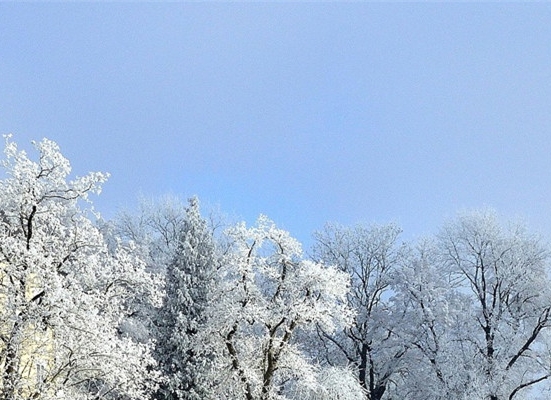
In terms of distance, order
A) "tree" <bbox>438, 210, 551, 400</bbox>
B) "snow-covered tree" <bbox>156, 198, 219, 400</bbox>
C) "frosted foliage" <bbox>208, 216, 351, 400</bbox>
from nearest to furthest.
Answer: "frosted foliage" <bbox>208, 216, 351, 400</bbox> → "snow-covered tree" <bbox>156, 198, 219, 400</bbox> → "tree" <bbox>438, 210, 551, 400</bbox>

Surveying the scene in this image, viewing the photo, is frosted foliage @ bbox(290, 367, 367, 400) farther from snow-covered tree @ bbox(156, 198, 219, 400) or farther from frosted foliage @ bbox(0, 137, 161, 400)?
frosted foliage @ bbox(0, 137, 161, 400)

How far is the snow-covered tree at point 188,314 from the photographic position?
2303 centimetres

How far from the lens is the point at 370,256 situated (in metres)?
31.7

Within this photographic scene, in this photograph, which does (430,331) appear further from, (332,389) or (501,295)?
(332,389)

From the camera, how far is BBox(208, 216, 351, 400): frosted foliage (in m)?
19.3

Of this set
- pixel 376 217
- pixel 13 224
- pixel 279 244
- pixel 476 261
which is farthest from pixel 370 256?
pixel 13 224

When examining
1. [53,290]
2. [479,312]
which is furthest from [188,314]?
[479,312]

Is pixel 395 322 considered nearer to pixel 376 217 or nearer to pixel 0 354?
pixel 376 217

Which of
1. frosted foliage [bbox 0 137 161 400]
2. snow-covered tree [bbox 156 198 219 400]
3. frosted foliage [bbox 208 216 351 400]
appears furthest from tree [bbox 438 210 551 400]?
frosted foliage [bbox 0 137 161 400]

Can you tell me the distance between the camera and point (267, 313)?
1953 centimetres

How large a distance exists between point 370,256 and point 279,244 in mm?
12327

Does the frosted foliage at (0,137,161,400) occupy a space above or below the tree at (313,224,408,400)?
below

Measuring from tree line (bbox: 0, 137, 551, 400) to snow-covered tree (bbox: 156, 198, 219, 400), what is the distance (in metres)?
0.07

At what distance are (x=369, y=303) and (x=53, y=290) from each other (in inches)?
848
